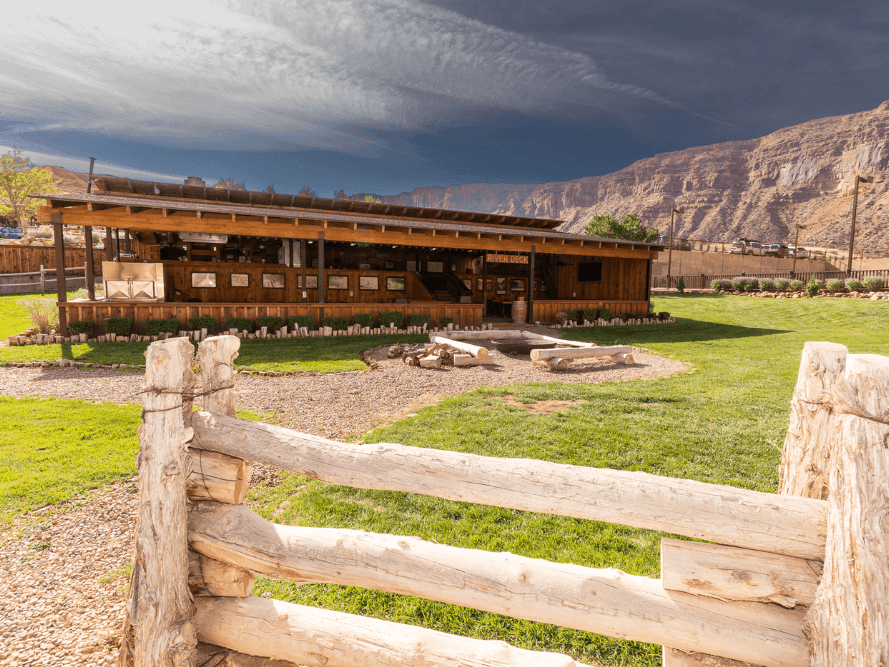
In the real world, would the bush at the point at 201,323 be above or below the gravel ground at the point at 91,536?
above

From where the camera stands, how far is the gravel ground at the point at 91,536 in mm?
2873

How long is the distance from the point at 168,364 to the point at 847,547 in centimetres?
338

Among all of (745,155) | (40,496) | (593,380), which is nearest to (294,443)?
(40,496)

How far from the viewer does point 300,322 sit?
1617 cm

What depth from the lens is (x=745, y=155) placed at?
161000 millimetres

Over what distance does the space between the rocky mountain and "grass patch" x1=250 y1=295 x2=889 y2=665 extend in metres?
95.1

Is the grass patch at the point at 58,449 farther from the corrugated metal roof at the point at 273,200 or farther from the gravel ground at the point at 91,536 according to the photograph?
the corrugated metal roof at the point at 273,200

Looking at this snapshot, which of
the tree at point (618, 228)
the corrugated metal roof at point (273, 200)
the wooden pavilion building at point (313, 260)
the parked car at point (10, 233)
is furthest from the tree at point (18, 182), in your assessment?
the tree at point (618, 228)

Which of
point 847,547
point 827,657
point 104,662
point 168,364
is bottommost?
point 104,662

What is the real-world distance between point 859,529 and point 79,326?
59.9 ft

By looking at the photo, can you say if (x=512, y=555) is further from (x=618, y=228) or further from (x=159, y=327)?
(x=618, y=228)

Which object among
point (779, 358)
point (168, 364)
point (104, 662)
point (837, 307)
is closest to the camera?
point (168, 364)

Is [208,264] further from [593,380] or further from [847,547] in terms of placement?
[847,547]

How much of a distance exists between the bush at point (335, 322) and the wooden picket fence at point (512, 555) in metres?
14.2
